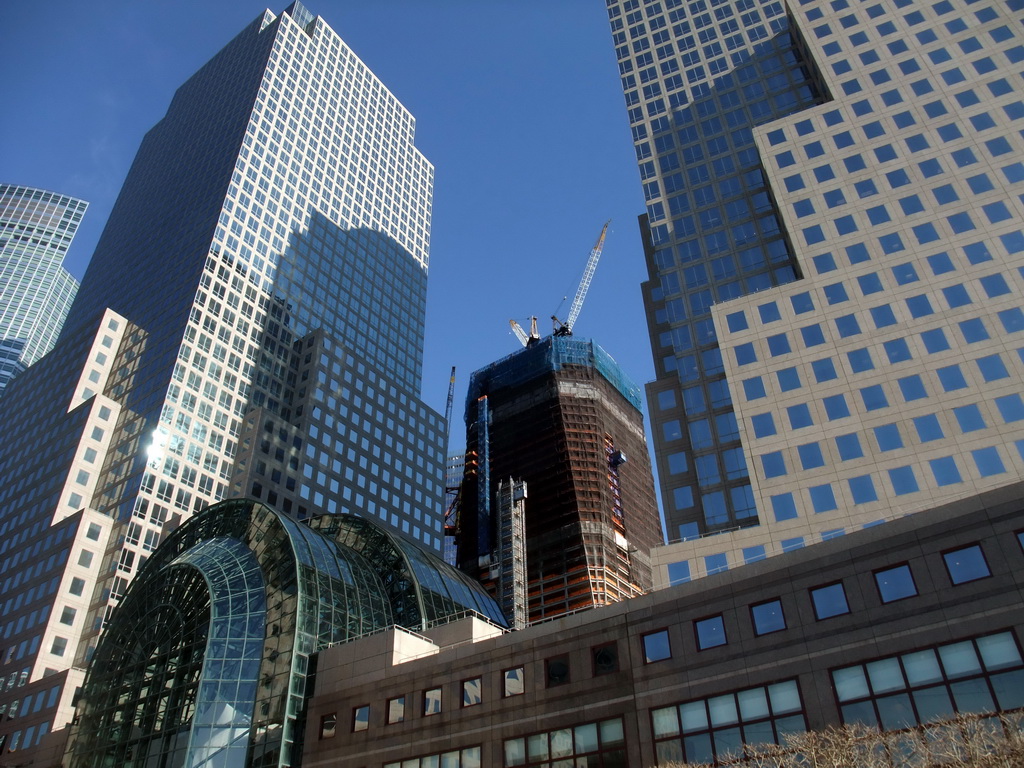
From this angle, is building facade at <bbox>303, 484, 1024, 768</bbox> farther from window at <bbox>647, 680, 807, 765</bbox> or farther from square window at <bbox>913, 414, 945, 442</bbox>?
square window at <bbox>913, 414, 945, 442</bbox>

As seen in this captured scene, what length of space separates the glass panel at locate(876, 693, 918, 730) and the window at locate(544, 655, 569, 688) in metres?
16.3

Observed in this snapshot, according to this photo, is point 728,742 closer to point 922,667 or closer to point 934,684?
point 922,667

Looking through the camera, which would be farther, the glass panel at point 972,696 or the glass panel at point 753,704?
the glass panel at point 753,704

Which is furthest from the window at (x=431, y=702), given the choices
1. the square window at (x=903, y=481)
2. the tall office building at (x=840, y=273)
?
the square window at (x=903, y=481)

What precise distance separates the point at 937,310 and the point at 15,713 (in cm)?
10165

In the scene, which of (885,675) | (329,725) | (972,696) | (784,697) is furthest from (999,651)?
(329,725)

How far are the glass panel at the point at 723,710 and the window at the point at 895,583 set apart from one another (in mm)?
8517

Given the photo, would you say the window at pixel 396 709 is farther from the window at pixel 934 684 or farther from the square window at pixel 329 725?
the window at pixel 934 684

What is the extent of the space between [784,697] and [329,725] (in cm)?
3016

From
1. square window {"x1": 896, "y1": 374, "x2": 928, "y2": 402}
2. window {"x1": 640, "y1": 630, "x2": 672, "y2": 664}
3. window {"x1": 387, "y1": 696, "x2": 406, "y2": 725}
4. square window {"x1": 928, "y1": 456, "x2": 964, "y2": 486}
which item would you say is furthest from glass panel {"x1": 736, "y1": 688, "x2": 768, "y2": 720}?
square window {"x1": 896, "y1": 374, "x2": 928, "y2": 402}

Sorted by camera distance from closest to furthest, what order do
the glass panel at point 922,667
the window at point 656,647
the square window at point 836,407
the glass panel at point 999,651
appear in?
the glass panel at point 999,651 < the glass panel at point 922,667 < the window at point 656,647 < the square window at point 836,407

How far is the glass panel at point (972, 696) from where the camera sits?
33.9 metres

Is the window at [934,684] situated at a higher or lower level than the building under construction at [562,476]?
lower

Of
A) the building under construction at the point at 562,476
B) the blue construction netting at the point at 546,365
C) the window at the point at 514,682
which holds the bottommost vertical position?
the window at the point at 514,682
